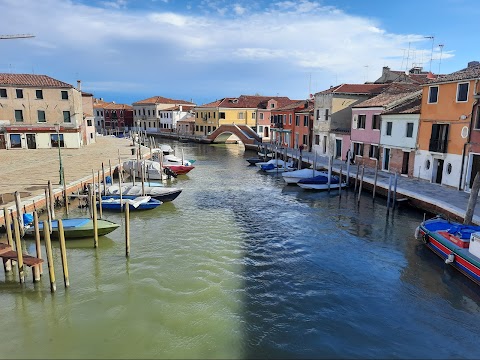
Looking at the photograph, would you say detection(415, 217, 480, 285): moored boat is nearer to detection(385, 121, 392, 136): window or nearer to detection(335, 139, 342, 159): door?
detection(385, 121, 392, 136): window

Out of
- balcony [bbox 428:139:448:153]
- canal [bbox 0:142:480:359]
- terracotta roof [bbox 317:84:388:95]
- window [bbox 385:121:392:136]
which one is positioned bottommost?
canal [bbox 0:142:480:359]

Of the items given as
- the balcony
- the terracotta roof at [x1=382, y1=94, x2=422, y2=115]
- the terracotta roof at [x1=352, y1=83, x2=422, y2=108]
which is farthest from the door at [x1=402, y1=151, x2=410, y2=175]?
the terracotta roof at [x1=352, y1=83, x2=422, y2=108]

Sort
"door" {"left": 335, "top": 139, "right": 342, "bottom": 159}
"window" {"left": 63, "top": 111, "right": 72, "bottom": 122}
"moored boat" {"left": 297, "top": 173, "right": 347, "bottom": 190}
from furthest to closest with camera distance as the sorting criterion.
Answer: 1. "window" {"left": 63, "top": 111, "right": 72, "bottom": 122}
2. "door" {"left": 335, "top": 139, "right": 342, "bottom": 159}
3. "moored boat" {"left": 297, "top": 173, "right": 347, "bottom": 190}

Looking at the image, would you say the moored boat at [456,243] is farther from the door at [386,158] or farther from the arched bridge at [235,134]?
the arched bridge at [235,134]

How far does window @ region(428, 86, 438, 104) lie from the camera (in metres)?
21.2

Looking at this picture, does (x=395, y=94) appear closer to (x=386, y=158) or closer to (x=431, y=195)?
(x=386, y=158)

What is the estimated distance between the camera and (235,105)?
6178cm

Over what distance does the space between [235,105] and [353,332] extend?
55767mm

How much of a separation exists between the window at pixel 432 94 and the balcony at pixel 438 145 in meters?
2.42

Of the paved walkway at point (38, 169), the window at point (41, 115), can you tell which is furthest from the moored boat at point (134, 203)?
the window at point (41, 115)

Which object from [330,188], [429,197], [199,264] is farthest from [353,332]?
[330,188]

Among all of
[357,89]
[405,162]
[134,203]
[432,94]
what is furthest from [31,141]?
[432,94]

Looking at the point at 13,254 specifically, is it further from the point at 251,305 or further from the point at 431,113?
the point at 431,113

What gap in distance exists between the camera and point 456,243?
39.9 feet
